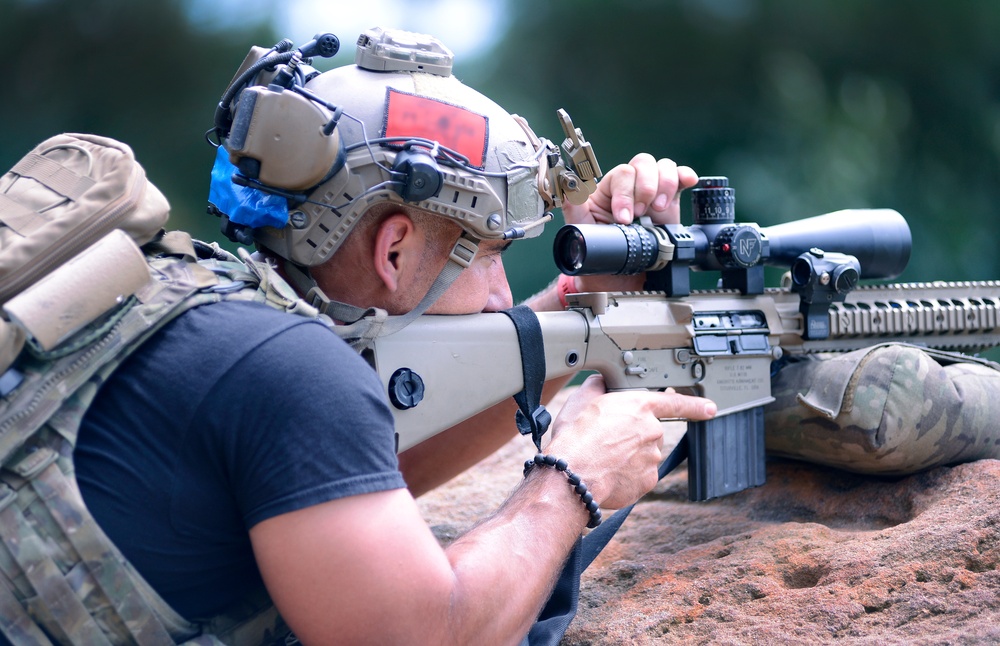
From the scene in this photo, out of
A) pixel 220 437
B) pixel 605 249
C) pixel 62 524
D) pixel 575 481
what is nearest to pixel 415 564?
pixel 220 437

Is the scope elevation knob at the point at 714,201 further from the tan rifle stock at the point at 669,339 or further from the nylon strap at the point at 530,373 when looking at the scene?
the nylon strap at the point at 530,373

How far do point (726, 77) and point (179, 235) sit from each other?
17.9 ft

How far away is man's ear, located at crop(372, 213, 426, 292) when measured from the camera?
2270 mm

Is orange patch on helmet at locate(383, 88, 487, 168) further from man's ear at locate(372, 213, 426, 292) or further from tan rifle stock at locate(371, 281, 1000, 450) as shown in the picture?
tan rifle stock at locate(371, 281, 1000, 450)

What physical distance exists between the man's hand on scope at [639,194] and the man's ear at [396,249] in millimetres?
826

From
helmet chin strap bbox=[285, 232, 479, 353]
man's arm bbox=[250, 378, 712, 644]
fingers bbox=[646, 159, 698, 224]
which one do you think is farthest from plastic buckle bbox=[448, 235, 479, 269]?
fingers bbox=[646, 159, 698, 224]

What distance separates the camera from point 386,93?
2.25 metres

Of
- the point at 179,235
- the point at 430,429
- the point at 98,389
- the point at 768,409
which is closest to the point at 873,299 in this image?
the point at 768,409

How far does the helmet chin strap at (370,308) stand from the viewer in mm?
2256

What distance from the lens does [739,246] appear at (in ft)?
9.68

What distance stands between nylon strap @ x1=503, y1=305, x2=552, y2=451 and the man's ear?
0.40m

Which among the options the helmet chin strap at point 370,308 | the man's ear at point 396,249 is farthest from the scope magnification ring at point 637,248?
the man's ear at point 396,249

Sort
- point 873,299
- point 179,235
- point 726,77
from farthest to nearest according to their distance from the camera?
point 726,77 → point 873,299 → point 179,235

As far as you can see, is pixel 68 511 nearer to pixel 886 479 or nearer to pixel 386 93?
pixel 386 93
